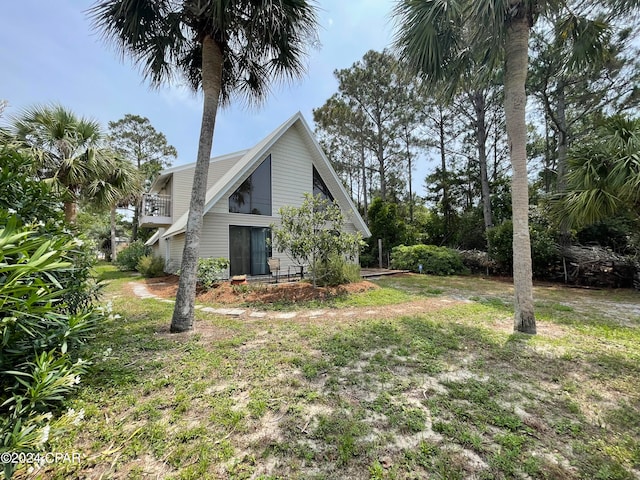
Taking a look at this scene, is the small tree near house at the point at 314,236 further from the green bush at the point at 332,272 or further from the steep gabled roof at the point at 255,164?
the steep gabled roof at the point at 255,164

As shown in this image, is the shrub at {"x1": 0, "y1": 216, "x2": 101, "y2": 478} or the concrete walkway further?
the concrete walkway

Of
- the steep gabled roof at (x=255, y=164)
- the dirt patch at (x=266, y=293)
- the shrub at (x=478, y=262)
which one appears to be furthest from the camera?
the shrub at (x=478, y=262)

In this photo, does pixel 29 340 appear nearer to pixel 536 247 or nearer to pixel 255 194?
pixel 255 194

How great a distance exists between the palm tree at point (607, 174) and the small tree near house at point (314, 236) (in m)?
5.19

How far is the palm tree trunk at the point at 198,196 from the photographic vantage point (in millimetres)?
4605

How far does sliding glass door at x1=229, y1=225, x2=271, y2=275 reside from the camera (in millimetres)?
10484

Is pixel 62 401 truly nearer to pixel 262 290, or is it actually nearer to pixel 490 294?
pixel 262 290

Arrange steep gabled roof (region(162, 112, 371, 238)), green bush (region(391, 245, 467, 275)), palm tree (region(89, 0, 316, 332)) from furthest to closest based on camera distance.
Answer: green bush (region(391, 245, 467, 275)) → steep gabled roof (region(162, 112, 371, 238)) → palm tree (region(89, 0, 316, 332))

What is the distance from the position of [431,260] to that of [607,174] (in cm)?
895

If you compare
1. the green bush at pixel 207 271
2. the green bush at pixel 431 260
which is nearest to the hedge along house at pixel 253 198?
the green bush at pixel 207 271

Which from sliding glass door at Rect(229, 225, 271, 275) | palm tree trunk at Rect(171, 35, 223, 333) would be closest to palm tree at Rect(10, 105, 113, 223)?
palm tree trunk at Rect(171, 35, 223, 333)

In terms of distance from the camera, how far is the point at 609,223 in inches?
406

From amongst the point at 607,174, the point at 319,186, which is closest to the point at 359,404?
the point at 607,174

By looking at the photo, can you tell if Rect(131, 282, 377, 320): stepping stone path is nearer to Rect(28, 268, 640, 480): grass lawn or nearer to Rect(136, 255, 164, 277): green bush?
Rect(28, 268, 640, 480): grass lawn
